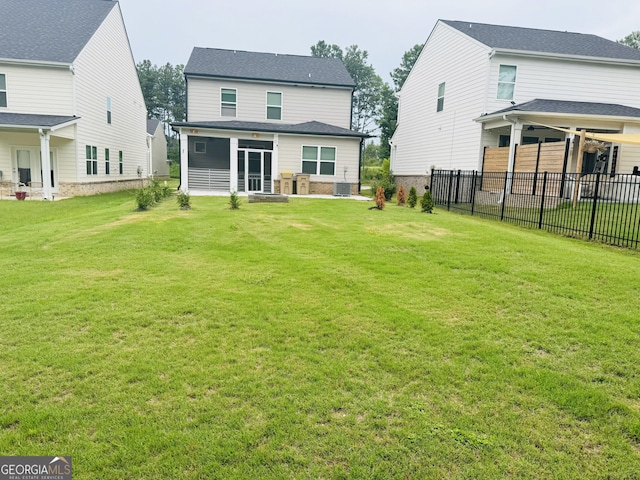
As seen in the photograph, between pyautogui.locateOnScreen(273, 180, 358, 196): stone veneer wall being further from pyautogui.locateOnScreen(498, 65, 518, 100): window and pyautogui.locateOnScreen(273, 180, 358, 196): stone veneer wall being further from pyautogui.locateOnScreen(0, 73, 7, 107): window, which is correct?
pyautogui.locateOnScreen(0, 73, 7, 107): window

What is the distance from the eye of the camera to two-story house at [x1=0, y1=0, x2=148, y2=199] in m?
18.5

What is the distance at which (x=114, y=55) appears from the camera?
935 inches

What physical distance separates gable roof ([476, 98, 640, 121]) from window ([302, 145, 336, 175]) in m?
7.54

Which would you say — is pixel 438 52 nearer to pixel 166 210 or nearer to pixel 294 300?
pixel 166 210

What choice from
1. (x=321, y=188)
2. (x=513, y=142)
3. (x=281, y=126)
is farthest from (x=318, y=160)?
(x=513, y=142)

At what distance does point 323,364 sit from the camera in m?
3.61

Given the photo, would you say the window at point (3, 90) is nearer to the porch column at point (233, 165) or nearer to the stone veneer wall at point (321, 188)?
the porch column at point (233, 165)

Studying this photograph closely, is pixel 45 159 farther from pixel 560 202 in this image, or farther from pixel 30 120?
pixel 560 202

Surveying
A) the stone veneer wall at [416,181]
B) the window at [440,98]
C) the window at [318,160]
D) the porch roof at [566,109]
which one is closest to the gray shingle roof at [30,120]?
the window at [318,160]

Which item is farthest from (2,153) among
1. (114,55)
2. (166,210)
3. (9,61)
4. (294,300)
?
(294,300)

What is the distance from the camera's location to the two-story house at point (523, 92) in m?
17.0

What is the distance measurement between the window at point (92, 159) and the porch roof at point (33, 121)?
2.08m

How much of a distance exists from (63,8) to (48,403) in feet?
85.7

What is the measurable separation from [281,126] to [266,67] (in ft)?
14.5
